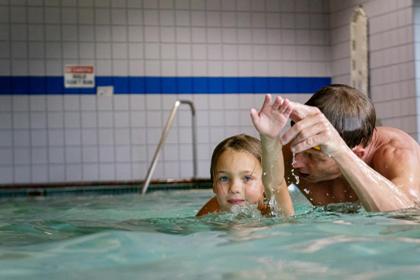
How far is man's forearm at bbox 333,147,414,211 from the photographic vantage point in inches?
100

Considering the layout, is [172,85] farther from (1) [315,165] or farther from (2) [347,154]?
(2) [347,154]

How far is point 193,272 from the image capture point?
164 cm

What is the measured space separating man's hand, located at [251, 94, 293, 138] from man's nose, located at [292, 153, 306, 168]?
55cm

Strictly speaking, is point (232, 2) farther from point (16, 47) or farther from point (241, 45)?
point (16, 47)

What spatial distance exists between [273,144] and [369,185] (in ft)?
1.35

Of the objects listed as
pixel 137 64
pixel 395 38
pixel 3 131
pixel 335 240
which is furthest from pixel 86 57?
pixel 335 240

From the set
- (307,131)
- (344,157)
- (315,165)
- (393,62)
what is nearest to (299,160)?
(315,165)

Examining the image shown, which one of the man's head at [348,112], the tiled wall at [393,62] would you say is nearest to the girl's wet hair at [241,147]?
the man's head at [348,112]

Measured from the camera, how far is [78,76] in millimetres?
9227

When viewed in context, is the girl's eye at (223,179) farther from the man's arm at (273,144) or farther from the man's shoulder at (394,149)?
the man's shoulder at (394,149)

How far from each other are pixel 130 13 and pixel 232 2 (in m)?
1.39

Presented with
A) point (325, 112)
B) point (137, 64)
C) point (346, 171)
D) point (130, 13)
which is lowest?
point (346, 171)

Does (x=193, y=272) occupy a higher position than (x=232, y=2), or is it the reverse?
(x=232, y=2)

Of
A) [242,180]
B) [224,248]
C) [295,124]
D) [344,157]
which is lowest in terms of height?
[224,248]
